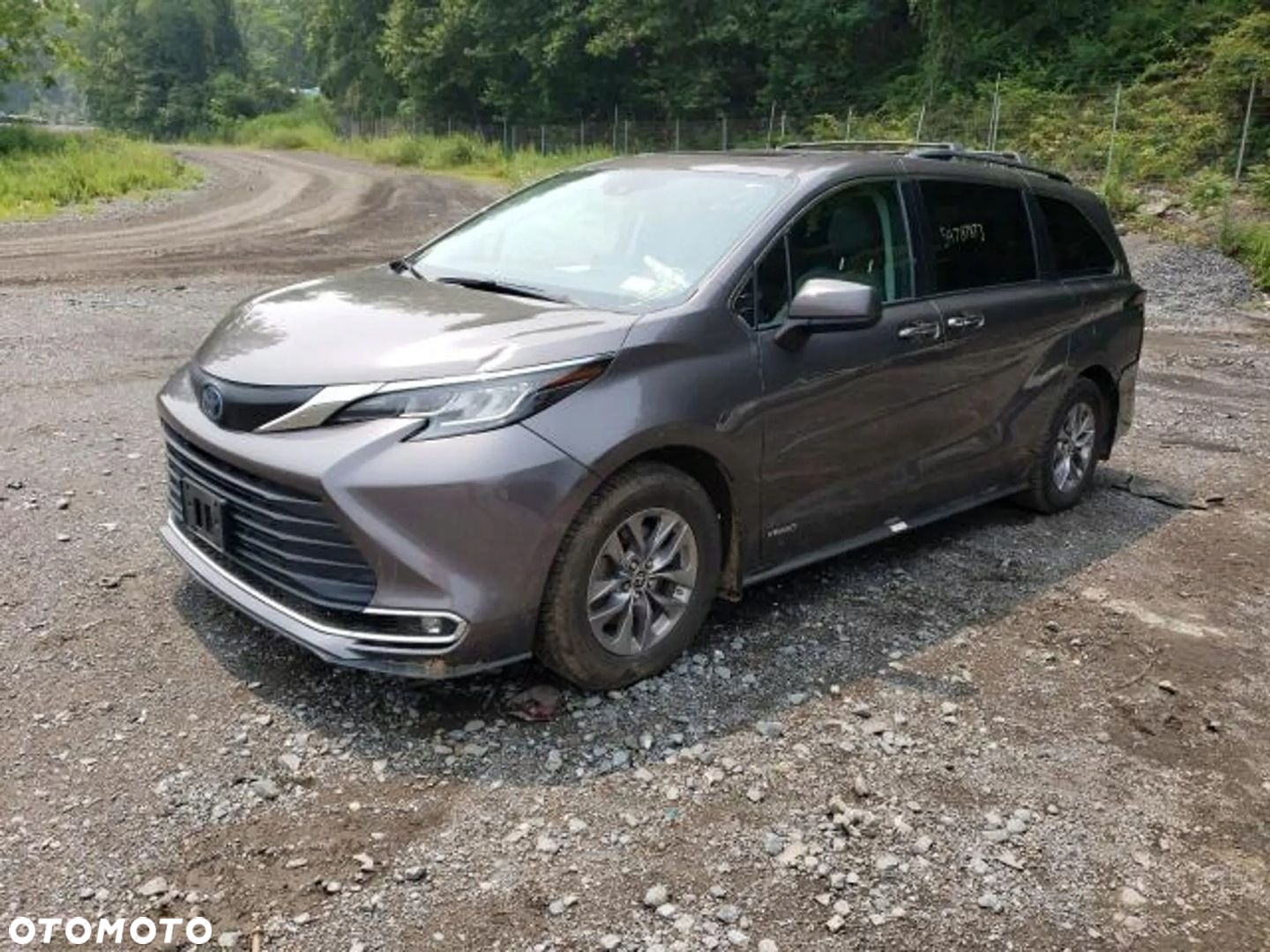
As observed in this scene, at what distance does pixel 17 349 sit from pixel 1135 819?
7.93 m

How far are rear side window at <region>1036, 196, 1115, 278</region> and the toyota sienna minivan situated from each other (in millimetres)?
275

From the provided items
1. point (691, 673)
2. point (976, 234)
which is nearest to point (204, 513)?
point (691, 673)

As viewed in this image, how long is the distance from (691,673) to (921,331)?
1.79 meters

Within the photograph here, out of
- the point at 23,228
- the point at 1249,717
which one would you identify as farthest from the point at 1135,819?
the point at 23,228

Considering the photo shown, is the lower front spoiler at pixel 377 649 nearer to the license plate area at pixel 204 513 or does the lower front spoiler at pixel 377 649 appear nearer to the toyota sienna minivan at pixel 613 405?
the toyota sienna minivan at pixel 613 405

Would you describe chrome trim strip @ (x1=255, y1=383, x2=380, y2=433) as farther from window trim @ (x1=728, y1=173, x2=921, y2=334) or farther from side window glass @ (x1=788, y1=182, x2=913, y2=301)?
side window glass @ (x1=788, y1=182, x2=913, y2=301)

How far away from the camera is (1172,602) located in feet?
15.9

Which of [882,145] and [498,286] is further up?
[882,145]

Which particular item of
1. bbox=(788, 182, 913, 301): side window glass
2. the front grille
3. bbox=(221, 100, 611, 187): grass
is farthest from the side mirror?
bbox=(221, 100, 611, 187): grass

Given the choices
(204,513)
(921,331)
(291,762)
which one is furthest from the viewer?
(921,331)

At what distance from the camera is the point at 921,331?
4.59 metres

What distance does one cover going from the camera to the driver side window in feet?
13.2

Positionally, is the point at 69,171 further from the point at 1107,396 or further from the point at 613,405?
the point at 613,405

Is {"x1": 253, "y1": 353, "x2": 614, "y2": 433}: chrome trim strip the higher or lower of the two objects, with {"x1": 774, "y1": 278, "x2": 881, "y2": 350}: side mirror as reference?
lower
